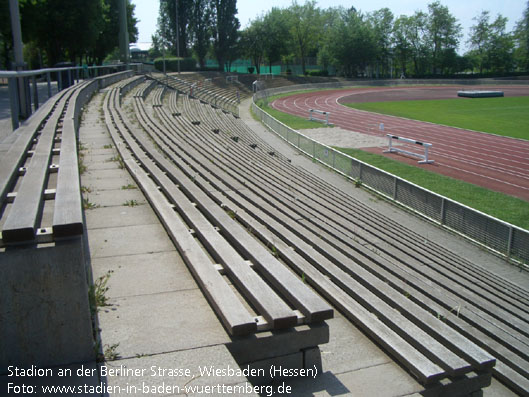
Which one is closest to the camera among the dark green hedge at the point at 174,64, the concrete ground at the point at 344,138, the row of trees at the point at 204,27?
the concrete ground at the point at 344,138

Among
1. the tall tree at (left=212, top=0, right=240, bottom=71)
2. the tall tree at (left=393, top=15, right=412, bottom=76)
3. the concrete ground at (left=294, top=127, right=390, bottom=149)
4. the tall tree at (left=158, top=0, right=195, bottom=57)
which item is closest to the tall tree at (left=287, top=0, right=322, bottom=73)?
the tall tree at (left=393, top=15, right=412, bottom=76)

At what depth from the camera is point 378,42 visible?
4230 inches

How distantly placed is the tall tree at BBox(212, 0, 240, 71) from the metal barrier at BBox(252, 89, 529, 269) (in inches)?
2643

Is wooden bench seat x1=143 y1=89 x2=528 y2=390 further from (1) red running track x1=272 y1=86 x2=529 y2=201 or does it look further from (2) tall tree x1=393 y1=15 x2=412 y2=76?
(2) tall tree x1=393 y1=15 x2=412 y2=76

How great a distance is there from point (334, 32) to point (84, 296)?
105275 mm

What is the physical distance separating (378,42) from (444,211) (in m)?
100

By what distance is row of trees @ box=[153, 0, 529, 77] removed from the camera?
9694 centimetres

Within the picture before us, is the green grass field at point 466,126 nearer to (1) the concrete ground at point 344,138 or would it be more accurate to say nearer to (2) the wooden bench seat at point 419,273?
(1) the concrete ground at point 344,138

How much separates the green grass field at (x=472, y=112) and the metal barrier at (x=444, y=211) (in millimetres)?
19225

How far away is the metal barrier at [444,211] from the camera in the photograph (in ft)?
39.9

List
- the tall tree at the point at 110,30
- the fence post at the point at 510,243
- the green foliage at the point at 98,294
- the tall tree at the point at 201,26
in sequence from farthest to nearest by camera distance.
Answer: the tall tree at the point at 201,26
the tall tree at the point at 110,30
the fence post at the point at 510,243
the green foliage at the point at 98,294

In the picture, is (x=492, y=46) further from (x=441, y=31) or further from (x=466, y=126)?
(x=466, y=126)

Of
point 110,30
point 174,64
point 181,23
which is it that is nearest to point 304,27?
point 181,23

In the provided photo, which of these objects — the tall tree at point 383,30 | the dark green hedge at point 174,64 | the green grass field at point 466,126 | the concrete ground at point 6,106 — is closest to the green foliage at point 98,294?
the concrete ground at point 6,106
